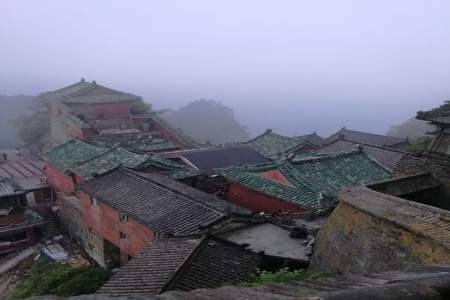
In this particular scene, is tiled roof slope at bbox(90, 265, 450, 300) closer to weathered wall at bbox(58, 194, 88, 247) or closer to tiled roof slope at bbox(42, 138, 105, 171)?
weathered wall at bbox(58, 194, 88, 247)

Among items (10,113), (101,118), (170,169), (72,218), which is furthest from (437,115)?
(10,113)

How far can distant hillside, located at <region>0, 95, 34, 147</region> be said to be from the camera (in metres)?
58.8

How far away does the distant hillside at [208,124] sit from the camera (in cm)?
8756

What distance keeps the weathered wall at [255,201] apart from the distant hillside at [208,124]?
195 feet

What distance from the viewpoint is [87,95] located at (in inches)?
1837

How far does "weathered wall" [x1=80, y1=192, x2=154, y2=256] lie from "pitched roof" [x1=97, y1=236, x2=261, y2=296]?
3.83 meters

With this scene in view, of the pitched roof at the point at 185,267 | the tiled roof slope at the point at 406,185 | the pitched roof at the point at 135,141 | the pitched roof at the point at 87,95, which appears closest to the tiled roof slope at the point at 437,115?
the tiled roof slope at the point at 406,185

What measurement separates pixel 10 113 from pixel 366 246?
261 feet

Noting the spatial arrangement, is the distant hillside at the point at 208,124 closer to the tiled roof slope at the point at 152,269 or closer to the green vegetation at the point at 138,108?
the green vegetation at the point at 138,108

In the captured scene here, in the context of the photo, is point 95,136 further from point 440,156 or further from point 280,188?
point 440,156

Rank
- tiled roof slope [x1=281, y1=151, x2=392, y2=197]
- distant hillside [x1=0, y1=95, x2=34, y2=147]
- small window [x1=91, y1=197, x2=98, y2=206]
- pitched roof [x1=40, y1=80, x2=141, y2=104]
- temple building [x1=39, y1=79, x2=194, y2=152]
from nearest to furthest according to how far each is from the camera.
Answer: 1. tiled roof slope [x1=281, y1=151, x2=392, y2=197]
2. small window [x1=91, y1=197, x2=98, y2=206]
3. temple building [x1=39, y1=79, x2=194, y2=152]
4. pitched roof [x1=40, y1=80, x2=141, y2=104]
5. distant hillside [x1=0, y1=95, x2=34, y2=147]

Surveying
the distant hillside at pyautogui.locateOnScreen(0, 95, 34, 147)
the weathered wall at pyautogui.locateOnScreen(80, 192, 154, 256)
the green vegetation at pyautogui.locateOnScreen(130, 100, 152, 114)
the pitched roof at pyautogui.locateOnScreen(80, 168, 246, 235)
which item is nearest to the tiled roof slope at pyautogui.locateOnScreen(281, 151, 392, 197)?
the pitched roof at pyautogui.locateOnScreen(80, 168, 246, 235)

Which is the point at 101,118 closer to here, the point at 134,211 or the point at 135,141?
the point at 135,141

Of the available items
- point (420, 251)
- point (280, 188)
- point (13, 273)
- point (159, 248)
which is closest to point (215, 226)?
point (159, 248)
